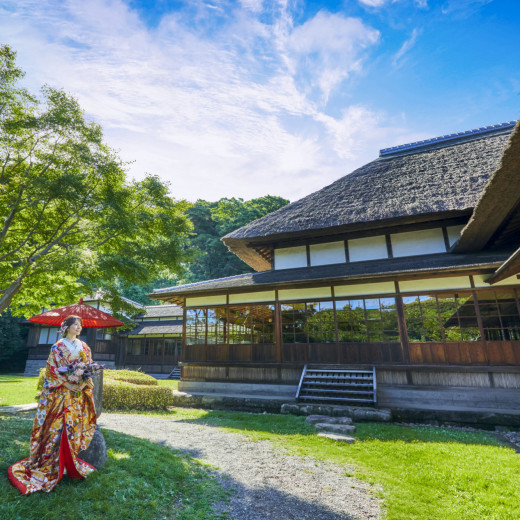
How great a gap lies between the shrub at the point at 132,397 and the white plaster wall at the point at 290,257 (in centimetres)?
604

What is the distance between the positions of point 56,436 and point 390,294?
349 inches

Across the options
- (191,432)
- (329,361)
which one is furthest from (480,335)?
(191,432)

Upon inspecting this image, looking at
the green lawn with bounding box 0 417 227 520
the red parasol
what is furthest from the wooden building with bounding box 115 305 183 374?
the green lawn with bounding box 0 417 227 520

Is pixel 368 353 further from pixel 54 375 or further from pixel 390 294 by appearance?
pixel 54 375

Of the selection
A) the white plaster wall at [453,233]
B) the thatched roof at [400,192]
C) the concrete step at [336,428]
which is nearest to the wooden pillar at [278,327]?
the thatched roof at [400,192]

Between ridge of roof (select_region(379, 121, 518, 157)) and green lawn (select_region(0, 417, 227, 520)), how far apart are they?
48.0 ft

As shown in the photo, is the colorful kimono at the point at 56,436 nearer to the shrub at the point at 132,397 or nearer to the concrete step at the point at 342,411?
the concrete step at the point at 342,411

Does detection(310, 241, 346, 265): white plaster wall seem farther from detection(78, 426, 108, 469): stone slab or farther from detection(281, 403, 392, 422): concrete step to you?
detection(78, 426, 108, 469): stone slab

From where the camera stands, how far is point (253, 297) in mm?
11258

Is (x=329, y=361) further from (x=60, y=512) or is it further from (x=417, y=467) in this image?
(x=60, y=512)

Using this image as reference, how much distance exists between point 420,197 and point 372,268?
Result: 299 centimetres

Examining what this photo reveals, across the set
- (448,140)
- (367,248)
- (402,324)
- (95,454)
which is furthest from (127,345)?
A: (448,140)

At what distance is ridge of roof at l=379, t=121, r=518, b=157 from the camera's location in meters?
12.6

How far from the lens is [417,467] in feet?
14.8
